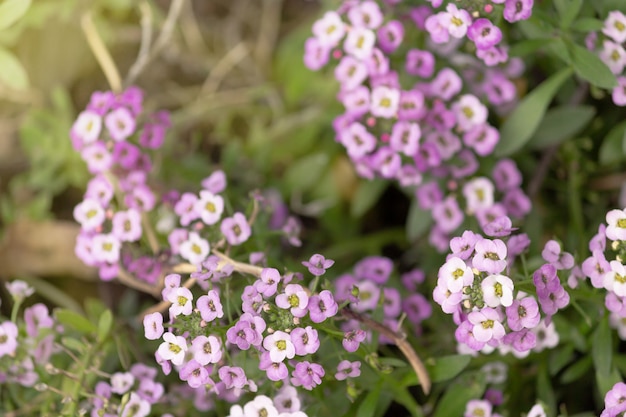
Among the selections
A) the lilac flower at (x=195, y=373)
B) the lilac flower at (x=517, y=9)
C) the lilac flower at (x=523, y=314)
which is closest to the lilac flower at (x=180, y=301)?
the lilac flower at (x=195, y=373)

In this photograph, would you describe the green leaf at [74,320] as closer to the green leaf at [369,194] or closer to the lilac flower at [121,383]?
the lilac flower at [121,383]

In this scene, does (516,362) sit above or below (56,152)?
below

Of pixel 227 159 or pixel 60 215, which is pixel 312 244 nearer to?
pixel 227 159

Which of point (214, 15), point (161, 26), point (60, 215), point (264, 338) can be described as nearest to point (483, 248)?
point (264, 338)

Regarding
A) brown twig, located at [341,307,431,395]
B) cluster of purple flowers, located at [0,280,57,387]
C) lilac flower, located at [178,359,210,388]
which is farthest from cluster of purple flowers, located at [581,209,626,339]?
cluster of purple flowers, located at [0,280,57,387]

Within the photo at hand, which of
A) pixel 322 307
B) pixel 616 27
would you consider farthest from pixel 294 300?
pixel 616 27

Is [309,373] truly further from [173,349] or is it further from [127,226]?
[127,226]

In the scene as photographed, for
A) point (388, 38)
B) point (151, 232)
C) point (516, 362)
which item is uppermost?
point (388, 38)
